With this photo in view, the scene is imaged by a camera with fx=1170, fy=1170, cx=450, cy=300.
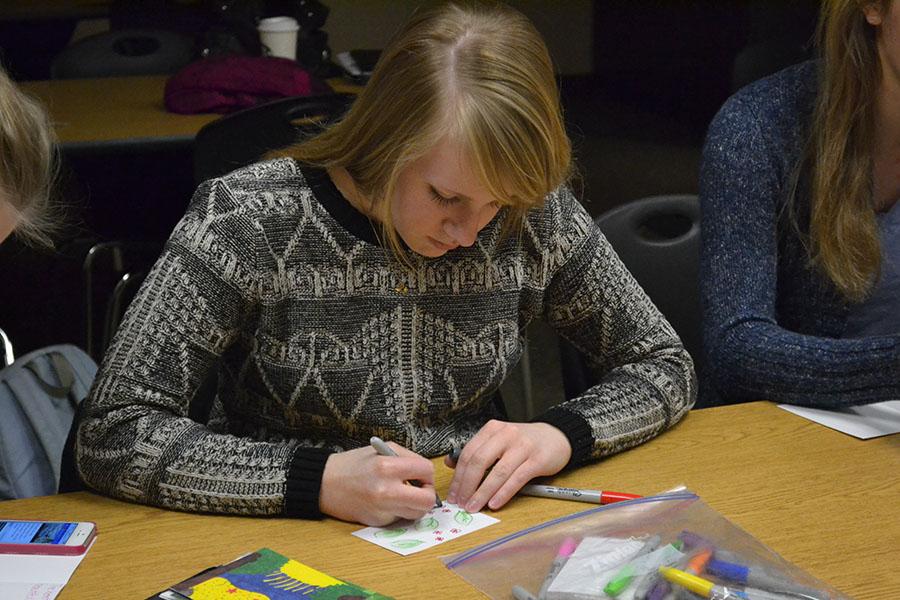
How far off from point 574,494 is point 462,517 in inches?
5.3

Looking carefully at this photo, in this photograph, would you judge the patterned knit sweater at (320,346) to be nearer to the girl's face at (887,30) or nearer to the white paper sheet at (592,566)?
the white paper sheet at (592,566)

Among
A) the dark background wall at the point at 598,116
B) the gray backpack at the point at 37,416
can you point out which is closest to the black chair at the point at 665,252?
the dark background wall at the point at 598,116

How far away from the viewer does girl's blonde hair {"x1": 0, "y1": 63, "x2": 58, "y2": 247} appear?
1.24 m

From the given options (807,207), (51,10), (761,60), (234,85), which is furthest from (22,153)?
(51,10)

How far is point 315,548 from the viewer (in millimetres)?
1199

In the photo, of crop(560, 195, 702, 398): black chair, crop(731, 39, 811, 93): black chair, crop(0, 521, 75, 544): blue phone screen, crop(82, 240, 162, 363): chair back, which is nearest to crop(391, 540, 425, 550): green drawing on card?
crop(0, 521, 75, 544): blue phone screen

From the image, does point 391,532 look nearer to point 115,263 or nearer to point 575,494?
point 575,494

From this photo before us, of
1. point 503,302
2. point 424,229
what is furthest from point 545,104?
point 503,302

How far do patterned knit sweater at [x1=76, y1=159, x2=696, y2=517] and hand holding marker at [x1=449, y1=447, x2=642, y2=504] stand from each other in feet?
0.27

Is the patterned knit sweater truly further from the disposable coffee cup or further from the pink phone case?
the disposable coffee cup

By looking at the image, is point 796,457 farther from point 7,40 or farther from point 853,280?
point 7,40

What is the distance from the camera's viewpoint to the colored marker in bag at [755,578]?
1.08m

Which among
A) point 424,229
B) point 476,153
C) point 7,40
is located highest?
point 476,153

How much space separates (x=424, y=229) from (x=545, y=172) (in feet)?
0.52
